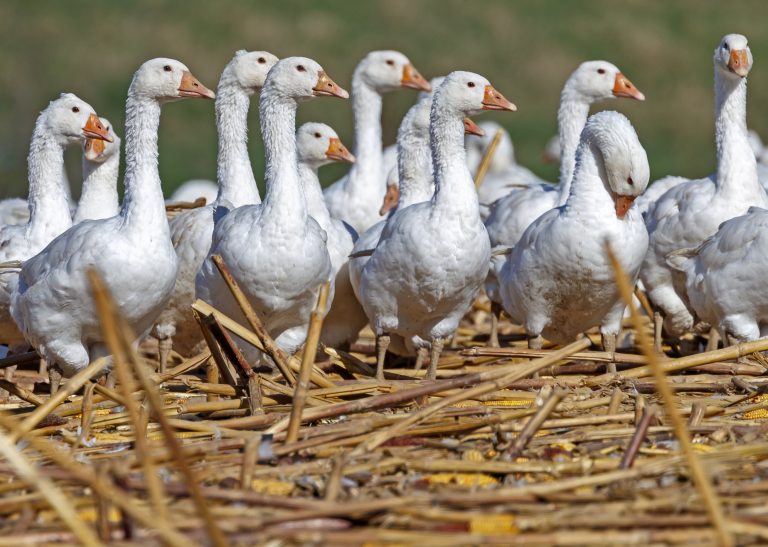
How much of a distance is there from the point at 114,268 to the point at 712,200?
505cm

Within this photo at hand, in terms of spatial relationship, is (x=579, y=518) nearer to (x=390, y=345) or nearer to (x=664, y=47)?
(x=390, y=345)

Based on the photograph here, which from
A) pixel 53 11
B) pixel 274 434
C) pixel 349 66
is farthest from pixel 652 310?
pixel 53 11

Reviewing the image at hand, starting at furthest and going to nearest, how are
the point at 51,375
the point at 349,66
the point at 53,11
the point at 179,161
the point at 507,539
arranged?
the point at 53,11 < the point at 349,66 < the point at 179,161 < the point at 51,375 < the point at 507,539

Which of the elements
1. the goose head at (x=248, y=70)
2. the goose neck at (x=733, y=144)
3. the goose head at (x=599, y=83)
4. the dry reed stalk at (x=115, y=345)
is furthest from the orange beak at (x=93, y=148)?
the dry reed stalk at (x=115, y=345)

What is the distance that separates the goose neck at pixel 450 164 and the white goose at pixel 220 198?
177cm

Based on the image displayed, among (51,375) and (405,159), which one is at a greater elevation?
(405,159)

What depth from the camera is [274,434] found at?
6262 millimetres

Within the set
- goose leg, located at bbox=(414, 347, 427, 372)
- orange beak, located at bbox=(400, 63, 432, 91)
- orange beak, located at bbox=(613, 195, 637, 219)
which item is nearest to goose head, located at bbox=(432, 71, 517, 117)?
orange beak, located at bbox=(613, 195, 637, 219)

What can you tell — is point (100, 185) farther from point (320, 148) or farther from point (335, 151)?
point (335, 151)

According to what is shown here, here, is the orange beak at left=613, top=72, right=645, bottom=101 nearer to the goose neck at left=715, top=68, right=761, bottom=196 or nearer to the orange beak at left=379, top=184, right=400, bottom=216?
the goose neck at left=715, top=68, right=761, bottom=196

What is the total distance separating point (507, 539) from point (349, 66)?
30444 mm

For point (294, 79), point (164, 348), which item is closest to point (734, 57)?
point (294, 79)

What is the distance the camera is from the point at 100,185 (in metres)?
10.8

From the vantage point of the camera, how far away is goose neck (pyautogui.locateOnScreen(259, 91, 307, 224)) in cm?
878
